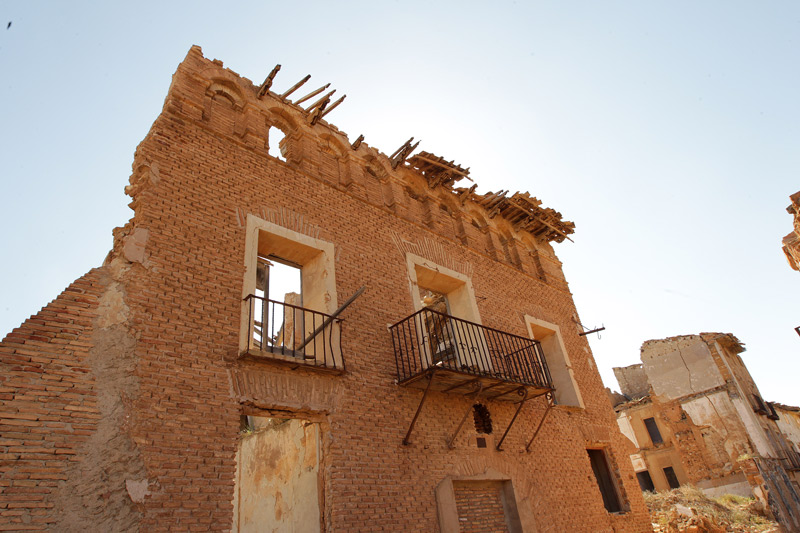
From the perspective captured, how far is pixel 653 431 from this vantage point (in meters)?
24.8

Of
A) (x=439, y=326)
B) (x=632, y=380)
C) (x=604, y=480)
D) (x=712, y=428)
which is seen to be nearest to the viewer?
(x=439, y=326)

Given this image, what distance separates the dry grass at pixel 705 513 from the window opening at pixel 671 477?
374 centimetres

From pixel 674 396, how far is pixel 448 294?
19546 millimetres

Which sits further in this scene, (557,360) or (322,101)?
(557,360)

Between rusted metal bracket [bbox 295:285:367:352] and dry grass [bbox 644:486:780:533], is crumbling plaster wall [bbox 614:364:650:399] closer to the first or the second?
dry grass [bbox 644:486:780:533]

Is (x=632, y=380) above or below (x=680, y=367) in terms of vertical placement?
above

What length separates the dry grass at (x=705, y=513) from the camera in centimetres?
1327

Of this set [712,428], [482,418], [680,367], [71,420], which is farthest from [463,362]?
[680,367]

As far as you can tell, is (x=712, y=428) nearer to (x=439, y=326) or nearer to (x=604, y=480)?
(x=604, y=480)

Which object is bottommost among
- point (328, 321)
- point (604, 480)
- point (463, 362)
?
point (604, 480)

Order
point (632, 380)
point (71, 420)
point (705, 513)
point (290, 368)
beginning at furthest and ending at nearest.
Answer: point (632, 380) < point (705, 513) < point (290, 368) < point (71, 420)

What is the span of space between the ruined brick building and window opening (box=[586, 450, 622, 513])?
0.14 ft

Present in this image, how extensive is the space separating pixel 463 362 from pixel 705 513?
432 inches

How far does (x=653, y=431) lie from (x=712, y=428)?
3.23 metres
